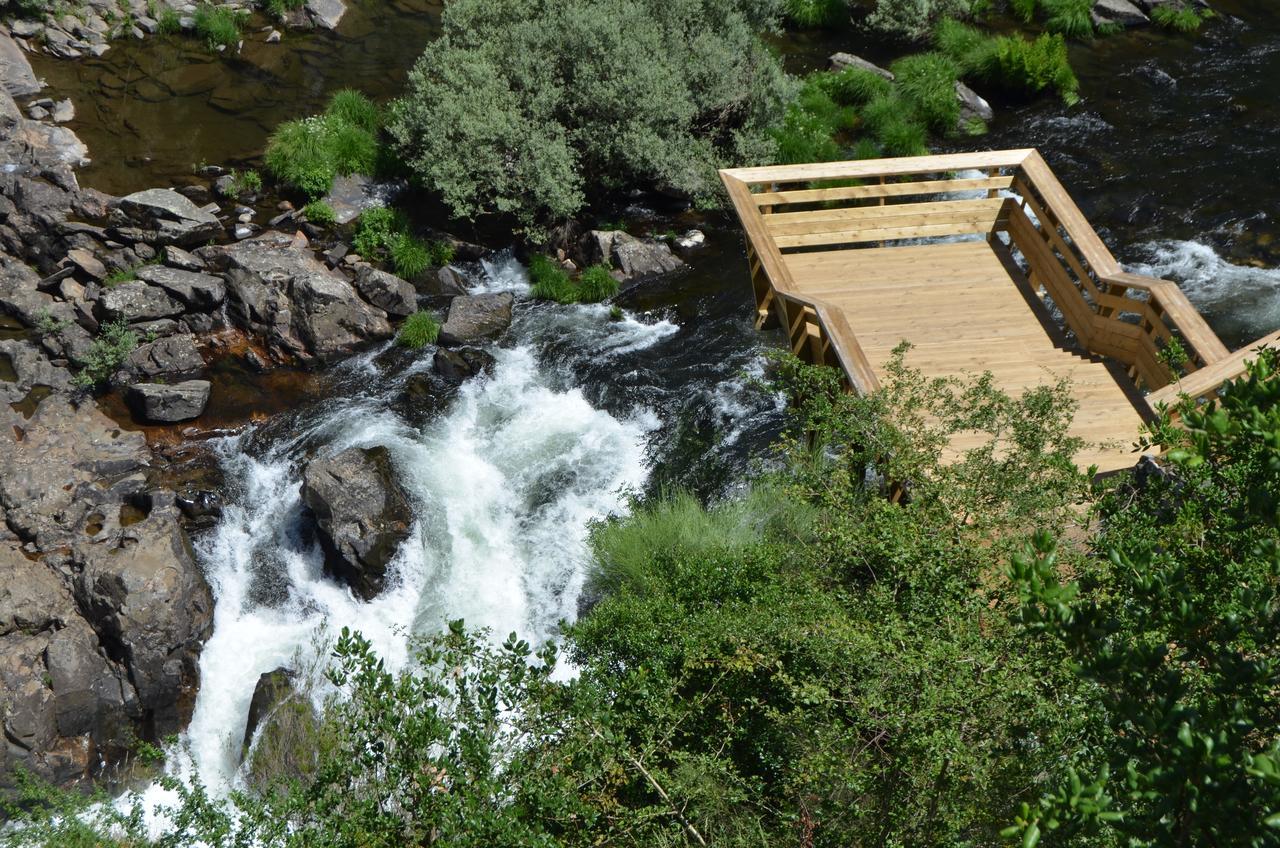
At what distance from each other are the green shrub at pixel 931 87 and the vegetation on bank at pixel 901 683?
11.9 m

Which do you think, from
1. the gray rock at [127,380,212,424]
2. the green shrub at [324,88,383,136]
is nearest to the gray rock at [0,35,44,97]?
the green shrub at [324,88,383,136]

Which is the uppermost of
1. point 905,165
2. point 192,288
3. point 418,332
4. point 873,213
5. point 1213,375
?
point 1213,375

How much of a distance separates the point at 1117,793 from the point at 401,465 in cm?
1080

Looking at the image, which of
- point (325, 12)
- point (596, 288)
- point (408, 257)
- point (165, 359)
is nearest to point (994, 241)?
point (596, 288)

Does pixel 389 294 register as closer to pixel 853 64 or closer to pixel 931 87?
pixel 853 64

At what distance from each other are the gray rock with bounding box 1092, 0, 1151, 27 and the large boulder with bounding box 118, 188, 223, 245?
732 inches

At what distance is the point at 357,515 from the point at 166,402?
3983mm

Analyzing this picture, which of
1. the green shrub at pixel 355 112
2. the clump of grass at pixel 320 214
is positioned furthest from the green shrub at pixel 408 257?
the green shrub at pixel 355 112

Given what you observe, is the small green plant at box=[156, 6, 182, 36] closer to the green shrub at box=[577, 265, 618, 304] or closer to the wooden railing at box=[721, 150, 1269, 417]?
the green shrub at box=[577, 265, 618, 304]

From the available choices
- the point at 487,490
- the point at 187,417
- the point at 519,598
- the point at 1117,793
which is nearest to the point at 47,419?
the point at 187,417

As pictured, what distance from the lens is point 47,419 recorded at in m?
14.9

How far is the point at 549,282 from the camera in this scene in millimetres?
17500

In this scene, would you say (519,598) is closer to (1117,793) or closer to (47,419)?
(47,419)

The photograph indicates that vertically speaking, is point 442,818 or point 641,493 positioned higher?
point 442,818
